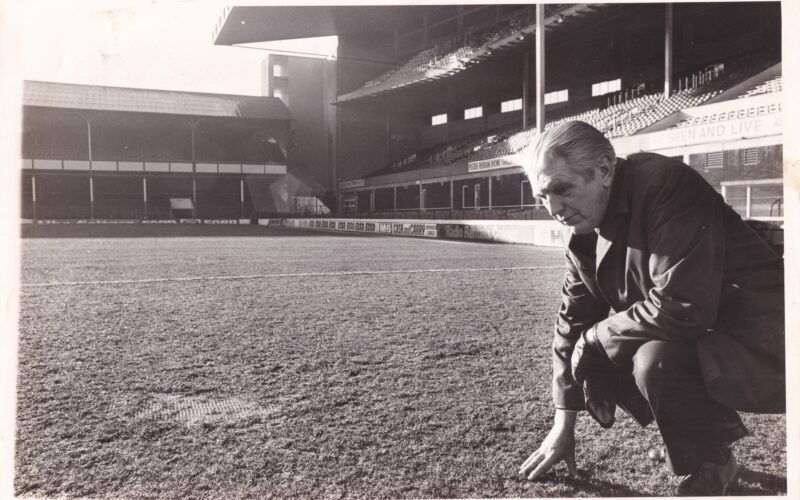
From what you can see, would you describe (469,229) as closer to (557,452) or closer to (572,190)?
(557,452)

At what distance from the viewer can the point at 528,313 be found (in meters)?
4.34

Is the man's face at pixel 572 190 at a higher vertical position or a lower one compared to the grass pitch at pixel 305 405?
higher

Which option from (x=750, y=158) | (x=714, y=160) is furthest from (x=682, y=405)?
(x=714, y=160)

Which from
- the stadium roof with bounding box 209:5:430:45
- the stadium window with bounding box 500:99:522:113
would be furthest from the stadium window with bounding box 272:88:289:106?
the stadium window with bounding box 500:99:522:113

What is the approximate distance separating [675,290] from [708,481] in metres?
0.59

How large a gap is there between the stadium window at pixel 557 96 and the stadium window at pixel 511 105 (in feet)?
6.59

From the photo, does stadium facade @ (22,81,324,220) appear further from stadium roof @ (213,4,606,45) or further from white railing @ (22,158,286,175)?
stadium roof @ (213,4,606,45)

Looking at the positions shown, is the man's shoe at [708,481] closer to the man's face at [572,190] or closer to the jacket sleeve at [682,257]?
the jacket sleeve at [682,257]

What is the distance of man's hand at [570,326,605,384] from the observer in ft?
5.17

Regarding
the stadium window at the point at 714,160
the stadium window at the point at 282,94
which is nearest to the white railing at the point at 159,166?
the stadium window at the point at 282,94

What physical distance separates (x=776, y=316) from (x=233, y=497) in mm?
1543

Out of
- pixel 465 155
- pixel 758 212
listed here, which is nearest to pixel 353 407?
pixel 758 212

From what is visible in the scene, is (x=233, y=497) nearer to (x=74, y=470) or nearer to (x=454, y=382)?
(x=74, y=470)

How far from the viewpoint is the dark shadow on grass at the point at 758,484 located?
1614 millimetres
